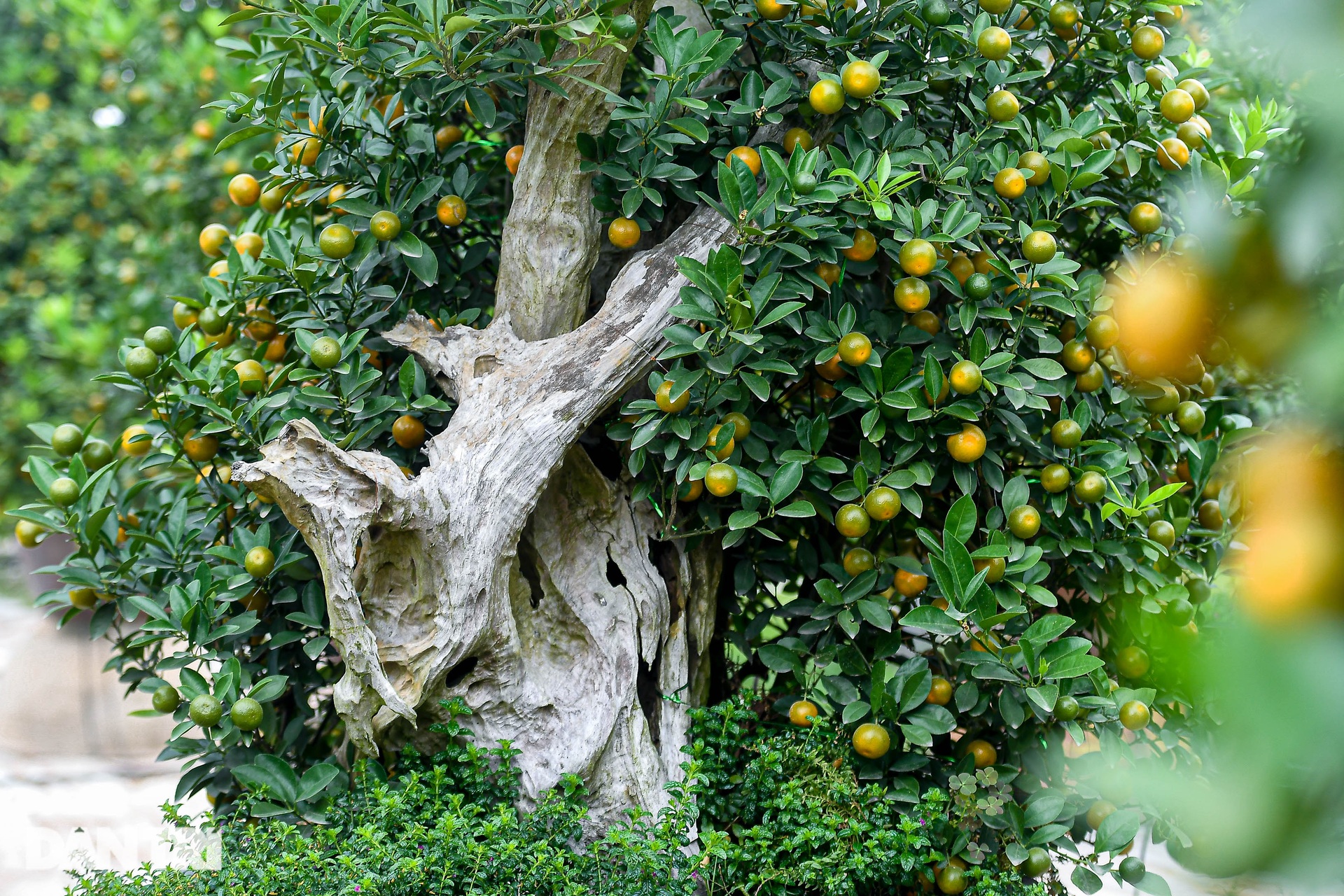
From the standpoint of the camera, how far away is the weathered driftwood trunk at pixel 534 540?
58.7 inches

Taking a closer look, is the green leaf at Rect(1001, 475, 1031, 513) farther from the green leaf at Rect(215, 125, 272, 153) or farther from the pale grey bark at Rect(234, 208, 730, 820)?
the green leaf at Rect(215, 125, 272, 153)

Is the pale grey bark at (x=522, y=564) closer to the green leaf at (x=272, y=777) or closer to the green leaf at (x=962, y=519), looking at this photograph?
the green leaf at (x=272, y=777)

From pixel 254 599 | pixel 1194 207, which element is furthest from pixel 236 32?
pixel 1194 207

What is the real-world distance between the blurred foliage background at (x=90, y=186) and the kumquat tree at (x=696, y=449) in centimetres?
173

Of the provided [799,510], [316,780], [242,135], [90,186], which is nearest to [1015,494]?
[799,510]

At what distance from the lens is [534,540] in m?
1.79

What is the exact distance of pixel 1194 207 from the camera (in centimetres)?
36

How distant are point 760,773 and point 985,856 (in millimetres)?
410

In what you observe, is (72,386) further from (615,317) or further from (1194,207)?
(1194,207)

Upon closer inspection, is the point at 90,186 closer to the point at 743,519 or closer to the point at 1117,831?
the point at 743,519

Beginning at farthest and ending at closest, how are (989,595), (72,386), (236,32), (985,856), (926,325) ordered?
1. (72,386)
2. (236,32)
3. (926,325)
4. (985,856)
5. (989,595)

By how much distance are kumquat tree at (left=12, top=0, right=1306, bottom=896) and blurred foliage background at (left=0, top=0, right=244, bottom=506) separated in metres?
1.73

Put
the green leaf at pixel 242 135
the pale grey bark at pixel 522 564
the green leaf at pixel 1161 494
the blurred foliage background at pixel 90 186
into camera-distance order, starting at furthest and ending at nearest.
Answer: the blurred foliage background at pixel 90 186, the green leaf at pixel 242 135, the green leaf at pixel 1161 494, the pale grey bark at pixel 522 564

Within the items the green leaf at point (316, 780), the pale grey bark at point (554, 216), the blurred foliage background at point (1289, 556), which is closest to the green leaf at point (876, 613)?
the pale grey bark at point (554, 216)
